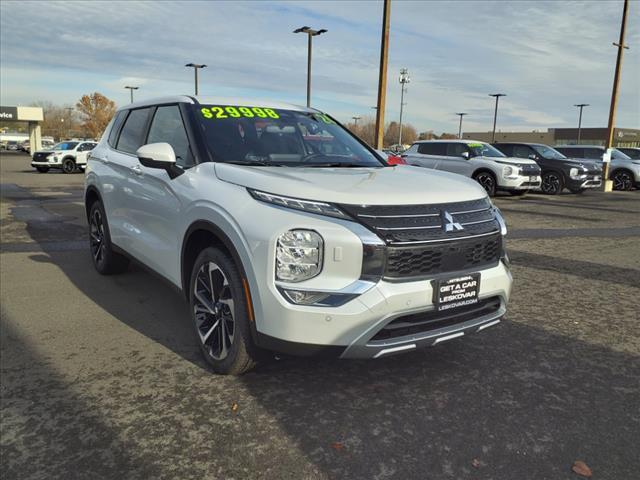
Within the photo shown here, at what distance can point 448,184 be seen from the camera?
10.7 feet

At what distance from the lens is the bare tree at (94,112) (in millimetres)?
93312

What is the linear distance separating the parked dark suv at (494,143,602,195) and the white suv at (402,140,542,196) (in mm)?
1660

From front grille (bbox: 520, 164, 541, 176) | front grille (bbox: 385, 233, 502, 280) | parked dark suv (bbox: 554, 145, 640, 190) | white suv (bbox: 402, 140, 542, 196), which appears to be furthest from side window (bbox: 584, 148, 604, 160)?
front grille (bbox: 385, 233, 502, 280)

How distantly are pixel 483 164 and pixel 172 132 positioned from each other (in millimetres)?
13203

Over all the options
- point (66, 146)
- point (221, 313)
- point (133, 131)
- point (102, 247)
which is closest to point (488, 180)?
point (102, 247)

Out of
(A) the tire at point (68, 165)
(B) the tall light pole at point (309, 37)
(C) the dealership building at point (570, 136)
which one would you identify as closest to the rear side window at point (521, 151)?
(B) the tall light pole at point (309, 37)

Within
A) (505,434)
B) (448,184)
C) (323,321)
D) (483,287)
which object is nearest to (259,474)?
(323,321)

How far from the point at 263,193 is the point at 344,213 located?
486 millimetres

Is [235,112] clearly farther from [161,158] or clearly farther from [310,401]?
[310,401]

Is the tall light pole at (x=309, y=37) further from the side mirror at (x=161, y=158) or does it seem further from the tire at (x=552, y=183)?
the side mirror at (x=161, y=158)

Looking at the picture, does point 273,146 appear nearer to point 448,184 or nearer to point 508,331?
point 448,184

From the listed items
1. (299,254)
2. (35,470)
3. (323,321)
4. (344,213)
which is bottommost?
(35,470)

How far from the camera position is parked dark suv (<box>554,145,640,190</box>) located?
2119 cm

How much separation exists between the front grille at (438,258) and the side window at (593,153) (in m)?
→ 20.7
